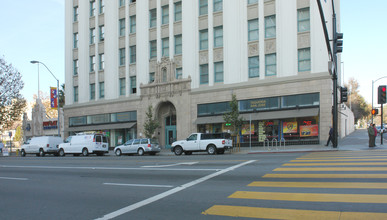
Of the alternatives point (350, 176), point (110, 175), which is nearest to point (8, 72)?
point (110, 175)

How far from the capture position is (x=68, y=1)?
4312cm

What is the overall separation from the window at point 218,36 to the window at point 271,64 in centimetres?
479

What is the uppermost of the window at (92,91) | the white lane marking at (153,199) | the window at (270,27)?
the window at (270,27)

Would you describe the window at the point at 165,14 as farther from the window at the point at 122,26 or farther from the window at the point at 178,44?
the window at the point at 122,26

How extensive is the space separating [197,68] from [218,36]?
3.59 m

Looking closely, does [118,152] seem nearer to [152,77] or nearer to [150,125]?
[150,125]

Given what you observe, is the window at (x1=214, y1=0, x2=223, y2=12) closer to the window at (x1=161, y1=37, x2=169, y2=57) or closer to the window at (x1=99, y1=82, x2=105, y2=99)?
the window at (x1=161, y1=37, x2=169, y2=57)

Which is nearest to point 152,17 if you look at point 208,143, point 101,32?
point 101,32

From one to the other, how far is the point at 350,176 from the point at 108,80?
32.9 m

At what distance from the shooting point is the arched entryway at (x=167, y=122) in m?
34.4


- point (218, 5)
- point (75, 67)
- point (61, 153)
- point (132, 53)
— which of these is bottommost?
point (61, 153)

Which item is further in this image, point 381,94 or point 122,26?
point 122,26

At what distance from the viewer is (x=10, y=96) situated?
4325 cm

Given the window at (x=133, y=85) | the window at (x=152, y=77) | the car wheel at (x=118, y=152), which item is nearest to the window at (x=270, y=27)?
the window at (x=152, y=77)
